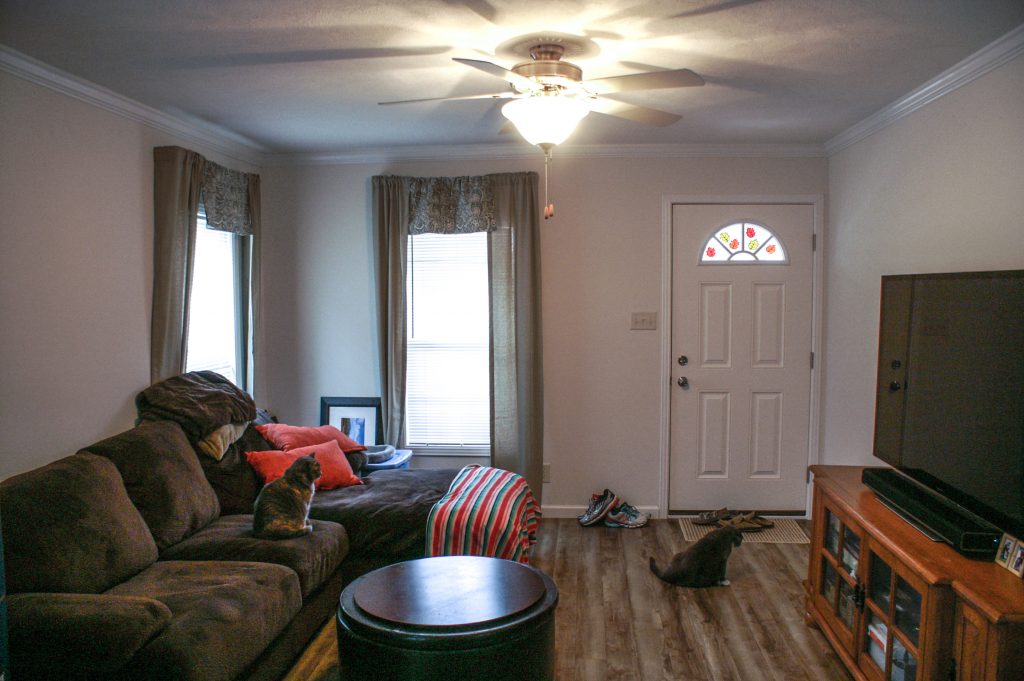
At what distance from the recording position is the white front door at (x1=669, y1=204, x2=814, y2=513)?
4.60 m

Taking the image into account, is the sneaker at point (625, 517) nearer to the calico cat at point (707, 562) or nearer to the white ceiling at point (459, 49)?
the calico cat at point (707, 562)

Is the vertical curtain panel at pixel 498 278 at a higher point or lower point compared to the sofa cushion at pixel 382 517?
higher

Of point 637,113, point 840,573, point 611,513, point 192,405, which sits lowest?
point 611,513

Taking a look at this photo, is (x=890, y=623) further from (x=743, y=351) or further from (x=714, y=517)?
(x=743, y=351)

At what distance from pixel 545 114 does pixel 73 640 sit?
215 cm

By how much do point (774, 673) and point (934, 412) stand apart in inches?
46.6

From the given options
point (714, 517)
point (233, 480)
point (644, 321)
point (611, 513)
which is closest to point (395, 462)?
point (233, 480)

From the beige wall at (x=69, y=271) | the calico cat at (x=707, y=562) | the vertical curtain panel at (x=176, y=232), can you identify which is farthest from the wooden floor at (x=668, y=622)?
the vertical curtain panel at (x=176, y=232)

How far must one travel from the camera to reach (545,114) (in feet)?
7.97

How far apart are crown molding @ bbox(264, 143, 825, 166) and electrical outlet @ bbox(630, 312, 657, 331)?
3.32ft

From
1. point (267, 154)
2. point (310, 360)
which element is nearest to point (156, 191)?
point (267, 154)

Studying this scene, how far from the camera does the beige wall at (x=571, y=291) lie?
182 inches

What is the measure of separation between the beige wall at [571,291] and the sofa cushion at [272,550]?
70.9 inches

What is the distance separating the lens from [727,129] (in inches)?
160
